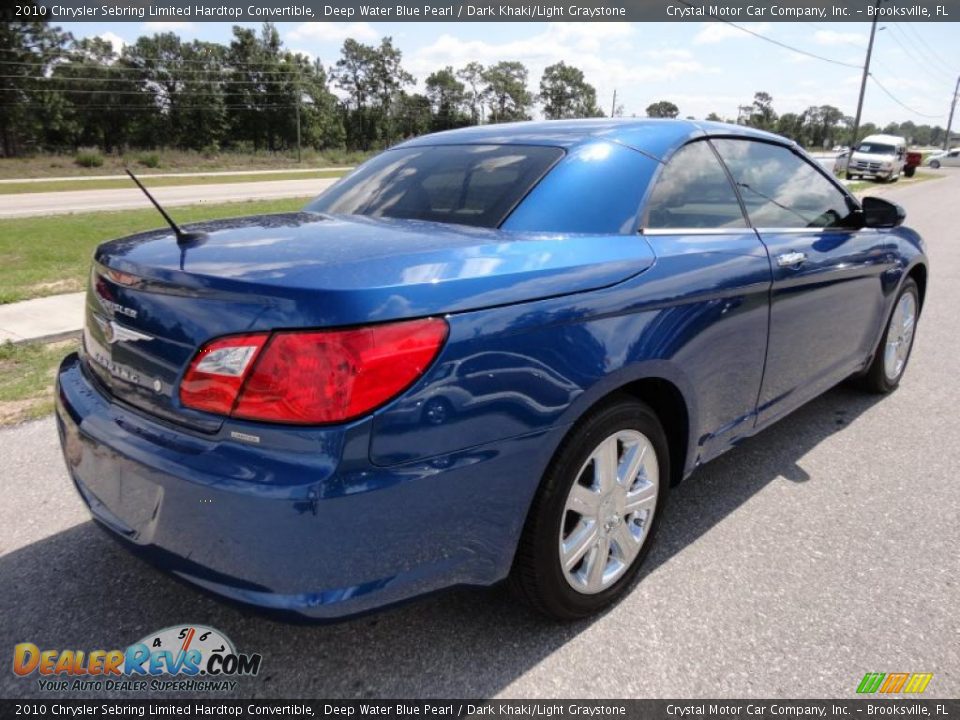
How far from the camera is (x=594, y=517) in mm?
2168

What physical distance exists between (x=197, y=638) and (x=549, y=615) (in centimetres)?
113

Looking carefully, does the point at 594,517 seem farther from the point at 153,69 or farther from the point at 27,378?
the point at 153,69

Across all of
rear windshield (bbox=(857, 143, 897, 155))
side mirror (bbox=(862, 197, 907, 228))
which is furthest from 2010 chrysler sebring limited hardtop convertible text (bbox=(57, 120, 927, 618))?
rear windshield (bbox=(857, 143, 897, 155))

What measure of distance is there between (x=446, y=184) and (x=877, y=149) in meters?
36.7

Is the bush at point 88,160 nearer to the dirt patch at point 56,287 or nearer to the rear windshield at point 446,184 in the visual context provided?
the dirt patch at point 56,287

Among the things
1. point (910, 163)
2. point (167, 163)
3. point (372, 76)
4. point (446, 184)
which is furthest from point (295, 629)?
point (372, 76)

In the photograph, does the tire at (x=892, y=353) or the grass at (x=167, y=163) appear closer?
the tire at (x=892, y=353)

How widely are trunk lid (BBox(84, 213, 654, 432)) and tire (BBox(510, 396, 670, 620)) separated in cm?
48

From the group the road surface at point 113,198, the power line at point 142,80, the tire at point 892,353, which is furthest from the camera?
the power line at point 142,80

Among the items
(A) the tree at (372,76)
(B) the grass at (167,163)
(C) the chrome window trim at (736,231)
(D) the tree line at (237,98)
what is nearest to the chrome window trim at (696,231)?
(C) the chrome window trim at (736,231)

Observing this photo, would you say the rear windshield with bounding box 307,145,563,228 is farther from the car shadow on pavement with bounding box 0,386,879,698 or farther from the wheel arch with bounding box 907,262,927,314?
the wheel arch with bounding box 907,262,927,314

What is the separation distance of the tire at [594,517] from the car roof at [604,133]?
3.37 feet

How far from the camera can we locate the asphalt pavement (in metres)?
2.01

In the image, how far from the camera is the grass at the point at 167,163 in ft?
122
